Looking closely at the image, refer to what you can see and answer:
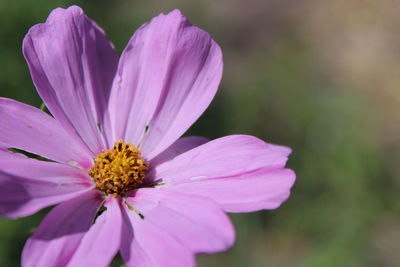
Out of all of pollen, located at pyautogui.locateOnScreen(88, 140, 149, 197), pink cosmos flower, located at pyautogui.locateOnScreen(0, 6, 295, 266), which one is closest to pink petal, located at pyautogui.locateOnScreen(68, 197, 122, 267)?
pink cosmos flower, located at pyautogui.locateOnScreen(0, 6, 295, 266)

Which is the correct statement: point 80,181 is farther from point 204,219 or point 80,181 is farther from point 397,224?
point 397,224

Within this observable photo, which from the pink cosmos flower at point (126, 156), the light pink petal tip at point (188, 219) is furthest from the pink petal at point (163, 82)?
the light pink petal tip at point (188, 219)

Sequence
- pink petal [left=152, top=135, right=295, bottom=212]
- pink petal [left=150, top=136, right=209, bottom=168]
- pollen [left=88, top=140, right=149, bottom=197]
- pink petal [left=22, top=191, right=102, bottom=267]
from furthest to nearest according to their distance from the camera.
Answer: pink petal [left=150, top=136, right=209, bottom=168]
pollen [left=88, top=140, right=149, bottom=197]
pink petal [left=152, top=135, right=295, bottom=212]
pink petal [left=22, top=191, right=102, bottom=267]

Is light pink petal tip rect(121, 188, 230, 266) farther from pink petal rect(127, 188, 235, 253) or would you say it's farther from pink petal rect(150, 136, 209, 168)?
pink petal rect(150, 136, 209, 168)

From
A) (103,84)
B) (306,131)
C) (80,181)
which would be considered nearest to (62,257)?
(80,181)

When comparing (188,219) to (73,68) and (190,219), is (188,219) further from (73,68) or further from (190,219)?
(73,68)

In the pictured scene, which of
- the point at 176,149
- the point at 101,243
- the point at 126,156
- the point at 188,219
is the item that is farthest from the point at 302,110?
the point at 101,243

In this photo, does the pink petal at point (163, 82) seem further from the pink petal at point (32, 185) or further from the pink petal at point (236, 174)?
the pink petal at point (32, 185)
